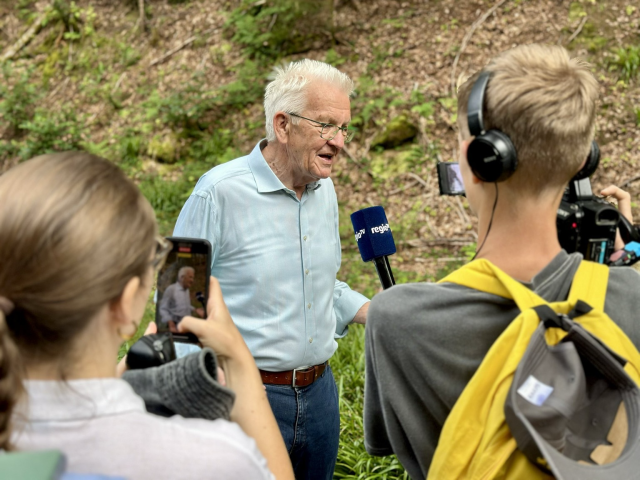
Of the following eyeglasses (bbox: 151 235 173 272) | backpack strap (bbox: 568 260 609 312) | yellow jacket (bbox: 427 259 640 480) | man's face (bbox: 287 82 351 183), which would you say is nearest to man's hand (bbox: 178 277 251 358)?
eyeglasses (bbox: 151 235 173 272)

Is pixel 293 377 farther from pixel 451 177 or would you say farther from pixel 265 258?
pixel 451 177

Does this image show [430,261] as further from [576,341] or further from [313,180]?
[576,341]

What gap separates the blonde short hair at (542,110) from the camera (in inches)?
52.0

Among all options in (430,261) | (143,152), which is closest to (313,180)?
(430,261)

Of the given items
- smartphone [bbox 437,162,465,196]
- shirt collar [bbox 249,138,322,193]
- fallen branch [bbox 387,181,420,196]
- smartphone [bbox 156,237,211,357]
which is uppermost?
smartphone [bbox 437,162,465,196]

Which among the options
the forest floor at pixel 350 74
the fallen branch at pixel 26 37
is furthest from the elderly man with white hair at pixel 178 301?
the fallen branch at pixel 26 37

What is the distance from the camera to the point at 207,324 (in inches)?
56.5

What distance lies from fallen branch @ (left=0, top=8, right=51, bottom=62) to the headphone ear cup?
11.9m

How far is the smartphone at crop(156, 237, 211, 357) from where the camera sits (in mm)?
1559

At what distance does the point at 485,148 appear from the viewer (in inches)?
52.2

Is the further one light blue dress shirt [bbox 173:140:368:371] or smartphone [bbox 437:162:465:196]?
light blue dress shirt [bbox 173:140:368:371]

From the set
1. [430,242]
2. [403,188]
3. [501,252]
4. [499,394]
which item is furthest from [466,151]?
[403,188]

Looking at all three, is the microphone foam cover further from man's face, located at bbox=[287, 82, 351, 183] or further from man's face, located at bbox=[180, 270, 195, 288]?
man's face, located at bbox=[180, 270, 195, 288]

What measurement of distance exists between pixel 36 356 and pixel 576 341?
1.00 metres
